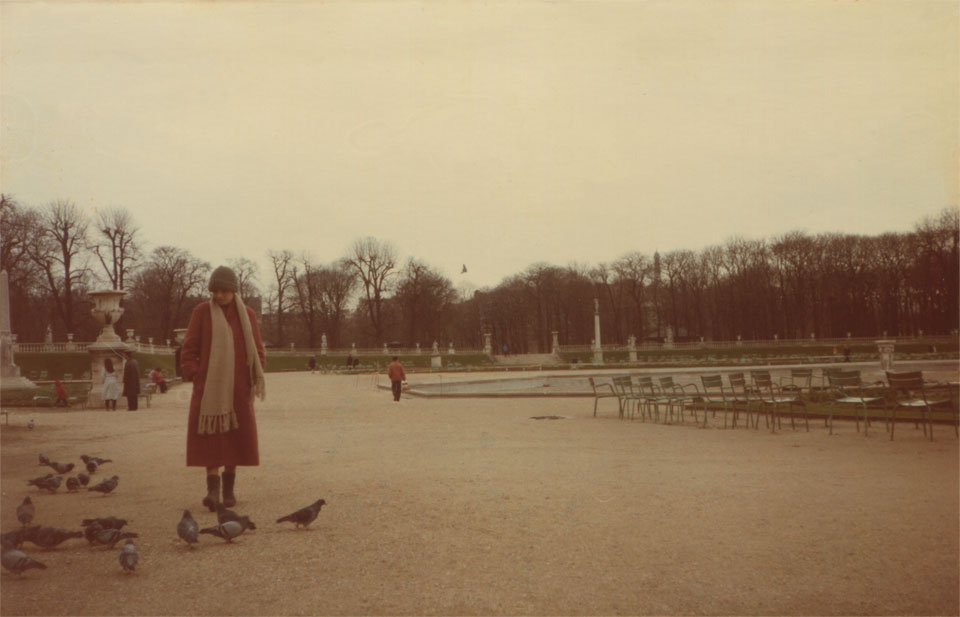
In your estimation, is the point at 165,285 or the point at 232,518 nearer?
the point at 232,518

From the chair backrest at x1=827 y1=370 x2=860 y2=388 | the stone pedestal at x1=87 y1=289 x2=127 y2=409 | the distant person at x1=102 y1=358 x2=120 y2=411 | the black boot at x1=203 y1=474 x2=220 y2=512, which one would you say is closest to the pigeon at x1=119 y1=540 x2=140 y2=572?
the black boot at x1=203 y1=474 x2=220 y2=512

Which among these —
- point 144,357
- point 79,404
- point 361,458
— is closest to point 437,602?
point 361,458

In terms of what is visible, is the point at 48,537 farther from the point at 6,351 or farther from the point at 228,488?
the point at 6,351

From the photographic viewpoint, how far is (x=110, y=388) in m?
18.9

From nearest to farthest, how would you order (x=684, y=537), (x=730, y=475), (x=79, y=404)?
(x=684, y=537)
(x=730, y=475)
(x=79, y=404)

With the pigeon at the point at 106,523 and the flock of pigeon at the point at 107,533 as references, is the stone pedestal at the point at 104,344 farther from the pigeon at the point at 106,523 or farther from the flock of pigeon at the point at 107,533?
the pigeon at the point at 106,523

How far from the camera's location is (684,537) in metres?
5.15

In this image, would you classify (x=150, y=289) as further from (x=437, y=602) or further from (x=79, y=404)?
(x=437, y=602)

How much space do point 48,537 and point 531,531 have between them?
318cm

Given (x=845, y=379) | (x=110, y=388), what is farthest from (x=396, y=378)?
(x=845, y=379)

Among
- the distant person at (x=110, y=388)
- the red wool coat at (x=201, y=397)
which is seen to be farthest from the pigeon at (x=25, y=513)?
the distant person at (x=110, y=388)

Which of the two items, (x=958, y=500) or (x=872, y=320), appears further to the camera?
(x=872, y=320)

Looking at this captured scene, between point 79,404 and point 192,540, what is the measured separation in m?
18.2

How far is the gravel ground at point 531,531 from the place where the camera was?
12.9ft
